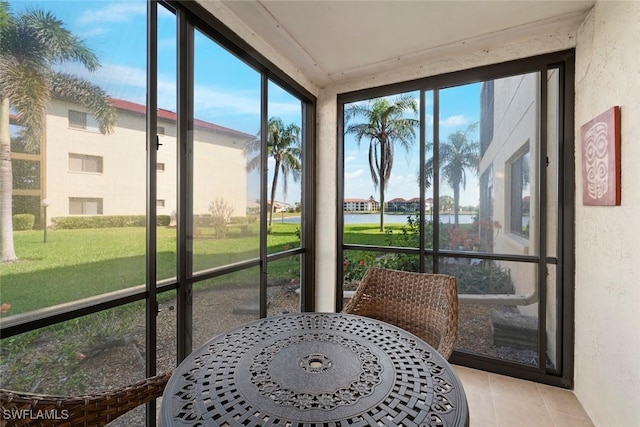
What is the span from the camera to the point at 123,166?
1473 mm

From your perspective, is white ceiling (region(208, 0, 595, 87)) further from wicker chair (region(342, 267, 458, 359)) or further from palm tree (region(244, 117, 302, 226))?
wicker chair (region(342, 267, 458, 359))

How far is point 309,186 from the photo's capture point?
10.4 ft

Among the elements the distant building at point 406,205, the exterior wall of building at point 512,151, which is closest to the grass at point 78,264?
the distant building at point 406,205

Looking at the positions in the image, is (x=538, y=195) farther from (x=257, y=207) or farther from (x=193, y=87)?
(x=193, y=87)

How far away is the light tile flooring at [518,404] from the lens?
1.91m

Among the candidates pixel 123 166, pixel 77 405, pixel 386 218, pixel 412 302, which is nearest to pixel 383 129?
pixel 386 218

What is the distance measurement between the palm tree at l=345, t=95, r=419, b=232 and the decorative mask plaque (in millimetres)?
1294

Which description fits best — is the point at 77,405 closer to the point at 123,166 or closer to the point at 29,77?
the point at 123,166

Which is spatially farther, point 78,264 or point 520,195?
point 520,195

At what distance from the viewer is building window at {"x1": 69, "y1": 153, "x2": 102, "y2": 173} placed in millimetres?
1285

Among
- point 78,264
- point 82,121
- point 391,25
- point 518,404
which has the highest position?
point 391,25

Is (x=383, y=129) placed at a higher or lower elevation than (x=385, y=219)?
higher

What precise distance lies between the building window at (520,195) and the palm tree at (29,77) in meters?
3.02

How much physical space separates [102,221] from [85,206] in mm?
102
